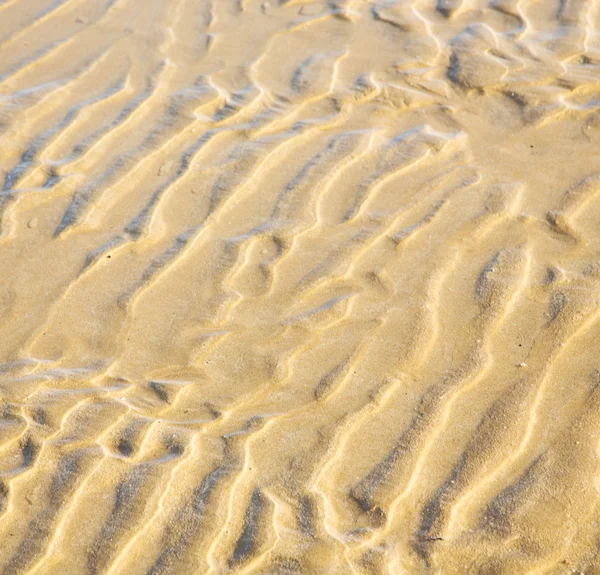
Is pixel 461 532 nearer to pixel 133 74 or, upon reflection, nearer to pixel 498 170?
pixel 498 170

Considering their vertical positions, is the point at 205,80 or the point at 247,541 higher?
the point at 205,80

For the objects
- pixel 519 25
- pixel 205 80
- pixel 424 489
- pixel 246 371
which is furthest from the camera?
pixel 519 25

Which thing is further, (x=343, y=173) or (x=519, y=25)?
(x=519, y=25)

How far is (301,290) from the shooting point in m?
2.72

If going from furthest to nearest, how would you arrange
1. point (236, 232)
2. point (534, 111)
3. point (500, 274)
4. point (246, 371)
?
point (534, 111) → point (236, 232) → point (500, 274) → point (246, 371)

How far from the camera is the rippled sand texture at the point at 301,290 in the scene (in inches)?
78.0

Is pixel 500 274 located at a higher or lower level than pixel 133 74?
lower

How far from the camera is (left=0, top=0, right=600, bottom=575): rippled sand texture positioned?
1981mm

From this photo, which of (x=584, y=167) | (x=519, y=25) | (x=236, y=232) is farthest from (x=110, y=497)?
(x=519, y=25)

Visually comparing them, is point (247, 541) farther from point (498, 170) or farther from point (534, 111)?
point (534, 111)

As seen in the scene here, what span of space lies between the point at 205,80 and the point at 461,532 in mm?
2593

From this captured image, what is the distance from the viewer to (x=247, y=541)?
1.93 meters

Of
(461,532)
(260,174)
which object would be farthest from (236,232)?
(461,532)

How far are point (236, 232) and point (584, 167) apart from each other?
4.59ft
